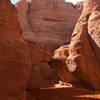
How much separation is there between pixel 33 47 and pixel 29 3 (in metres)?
18.8

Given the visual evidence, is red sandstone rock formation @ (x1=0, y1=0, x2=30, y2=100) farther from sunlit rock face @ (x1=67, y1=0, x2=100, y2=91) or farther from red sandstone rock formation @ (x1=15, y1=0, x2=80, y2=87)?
red sandstone rock formation @ (x1=15, y1=0, x2=80, y2=87)

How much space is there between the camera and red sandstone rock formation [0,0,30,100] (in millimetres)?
4047

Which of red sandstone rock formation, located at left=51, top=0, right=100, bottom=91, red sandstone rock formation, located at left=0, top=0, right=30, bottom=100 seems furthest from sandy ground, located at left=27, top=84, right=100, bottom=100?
red sandstone rock formation, located at left=0, top=0, right=30, bottom=100

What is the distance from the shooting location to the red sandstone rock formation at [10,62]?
4.05 metres

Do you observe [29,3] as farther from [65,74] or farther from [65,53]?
[65,74]

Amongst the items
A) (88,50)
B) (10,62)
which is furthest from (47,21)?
(10,62)

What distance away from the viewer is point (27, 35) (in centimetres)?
2281

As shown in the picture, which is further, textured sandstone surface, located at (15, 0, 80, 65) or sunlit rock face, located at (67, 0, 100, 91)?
A: textured sandstone surface, located at (15, 0, 80, 65)

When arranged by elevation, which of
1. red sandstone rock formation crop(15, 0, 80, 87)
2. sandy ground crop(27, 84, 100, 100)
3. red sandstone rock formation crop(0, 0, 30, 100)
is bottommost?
sandy ground crop(27, 84, 100, 100)

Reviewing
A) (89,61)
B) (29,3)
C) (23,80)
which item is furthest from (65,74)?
(29,3)

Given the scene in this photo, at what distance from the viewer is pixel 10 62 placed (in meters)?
4.21

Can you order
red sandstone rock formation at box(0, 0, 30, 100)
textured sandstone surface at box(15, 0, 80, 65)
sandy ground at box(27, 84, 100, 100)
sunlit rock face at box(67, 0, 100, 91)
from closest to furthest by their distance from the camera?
red sandstone rock formation at box(0, 0, 30, 100), sandy ground at box(27, 84, 100, 100), sunlit rock face at box(67, 0, 100, 91), textured sandstone surface at box(15, 0, 80, 65)

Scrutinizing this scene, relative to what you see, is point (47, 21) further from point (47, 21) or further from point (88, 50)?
point (88, 50)

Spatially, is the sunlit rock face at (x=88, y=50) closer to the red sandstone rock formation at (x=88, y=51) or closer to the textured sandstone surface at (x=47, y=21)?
the red sandstone rock formation at (x=88, y=51)
